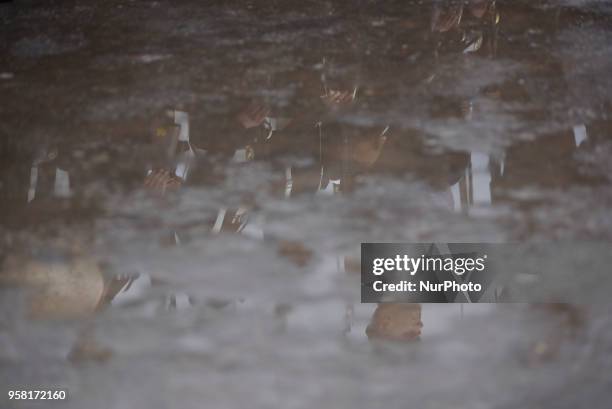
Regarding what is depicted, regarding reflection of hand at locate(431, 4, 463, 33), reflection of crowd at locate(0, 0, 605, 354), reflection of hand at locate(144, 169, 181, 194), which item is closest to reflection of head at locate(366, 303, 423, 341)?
reflection of crowd at locate(0, 0, 605, 354)

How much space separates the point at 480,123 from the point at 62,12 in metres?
0.68

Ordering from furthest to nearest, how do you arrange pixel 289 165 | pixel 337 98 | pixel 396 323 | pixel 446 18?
pixel 446 18, pixel 337 98, pixel 289 165, pixel 396 323

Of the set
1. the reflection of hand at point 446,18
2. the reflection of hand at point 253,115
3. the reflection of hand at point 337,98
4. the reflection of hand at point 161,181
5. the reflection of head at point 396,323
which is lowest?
the reflection of head at point 396,323

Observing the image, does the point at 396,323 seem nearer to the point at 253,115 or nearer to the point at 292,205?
the point at 292,205

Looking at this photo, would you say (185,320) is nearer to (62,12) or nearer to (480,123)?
(480,123)

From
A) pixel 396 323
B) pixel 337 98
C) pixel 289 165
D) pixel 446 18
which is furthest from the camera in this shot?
pixel 446 18

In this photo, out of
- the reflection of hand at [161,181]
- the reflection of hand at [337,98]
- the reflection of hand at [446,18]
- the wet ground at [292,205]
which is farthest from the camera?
the reflection of hand at [446,18]

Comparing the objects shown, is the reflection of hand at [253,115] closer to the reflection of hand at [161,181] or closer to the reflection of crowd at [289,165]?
the reflection of crowd at [289,165]

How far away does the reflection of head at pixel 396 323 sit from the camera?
0.51 m

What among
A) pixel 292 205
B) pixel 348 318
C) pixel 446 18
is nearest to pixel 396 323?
pixel 348 318

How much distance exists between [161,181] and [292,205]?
5.4 inches

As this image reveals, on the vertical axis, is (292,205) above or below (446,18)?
below

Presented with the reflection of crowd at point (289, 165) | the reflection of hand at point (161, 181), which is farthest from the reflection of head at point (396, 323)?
the reflection of hand at point (161, 181)

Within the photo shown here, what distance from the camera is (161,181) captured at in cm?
64
